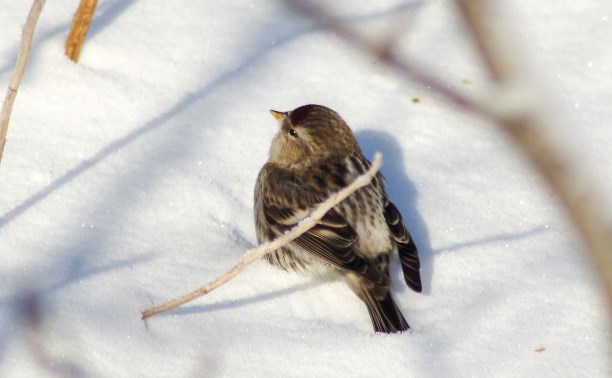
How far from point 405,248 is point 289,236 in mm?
1153

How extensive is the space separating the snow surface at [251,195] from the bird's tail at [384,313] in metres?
0.06

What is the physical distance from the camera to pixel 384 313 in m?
3.23

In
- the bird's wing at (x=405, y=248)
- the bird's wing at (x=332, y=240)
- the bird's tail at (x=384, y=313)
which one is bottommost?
the bird's wing at (x=332, y=240)

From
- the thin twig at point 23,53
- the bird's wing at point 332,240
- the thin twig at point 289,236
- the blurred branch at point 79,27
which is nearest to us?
the thin twig at point 289,236

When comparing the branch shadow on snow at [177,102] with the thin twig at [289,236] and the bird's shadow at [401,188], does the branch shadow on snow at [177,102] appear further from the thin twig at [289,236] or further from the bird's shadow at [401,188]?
the thin twig at [289,236]

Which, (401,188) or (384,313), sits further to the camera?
(401,188)

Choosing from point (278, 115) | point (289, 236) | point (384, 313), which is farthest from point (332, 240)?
point (289, 236)

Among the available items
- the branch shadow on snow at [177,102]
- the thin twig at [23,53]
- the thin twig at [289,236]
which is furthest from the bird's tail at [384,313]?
the thin twig at [23,53]

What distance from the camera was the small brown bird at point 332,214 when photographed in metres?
3.41

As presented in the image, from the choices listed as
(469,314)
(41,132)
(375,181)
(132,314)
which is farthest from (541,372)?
(41,132)

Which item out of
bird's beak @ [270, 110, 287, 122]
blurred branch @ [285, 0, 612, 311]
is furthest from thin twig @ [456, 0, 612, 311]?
bird's beak @ [270, 110, 287, 122]

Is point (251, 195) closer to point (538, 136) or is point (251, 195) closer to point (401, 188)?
point (401, 188)

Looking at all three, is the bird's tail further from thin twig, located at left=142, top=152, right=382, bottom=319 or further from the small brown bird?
thin twig, located at left=142, top=152, right=382, bottom=319

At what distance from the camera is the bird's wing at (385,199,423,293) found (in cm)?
336
